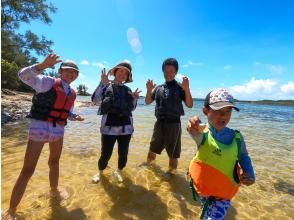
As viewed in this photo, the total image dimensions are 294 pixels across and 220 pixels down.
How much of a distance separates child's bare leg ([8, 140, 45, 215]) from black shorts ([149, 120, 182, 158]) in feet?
9.33

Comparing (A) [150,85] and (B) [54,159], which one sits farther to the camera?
(A) [150,85]

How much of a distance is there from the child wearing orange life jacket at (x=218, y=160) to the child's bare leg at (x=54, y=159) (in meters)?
2.33

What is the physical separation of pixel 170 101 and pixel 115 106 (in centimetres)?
125

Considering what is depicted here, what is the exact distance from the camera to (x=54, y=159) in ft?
14.5

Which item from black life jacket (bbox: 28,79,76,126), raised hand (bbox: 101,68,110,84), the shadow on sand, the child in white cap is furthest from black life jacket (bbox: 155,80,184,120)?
black life jacket (bbox: 28,79,76,126)

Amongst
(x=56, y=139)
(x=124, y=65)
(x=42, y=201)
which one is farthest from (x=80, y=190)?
(x=124, y=65)

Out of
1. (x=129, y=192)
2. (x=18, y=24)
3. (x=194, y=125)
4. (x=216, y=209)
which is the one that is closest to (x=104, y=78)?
(x=129, y=192)

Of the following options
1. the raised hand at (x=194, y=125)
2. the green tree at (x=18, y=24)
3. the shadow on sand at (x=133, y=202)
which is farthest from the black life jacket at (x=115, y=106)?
the green tree at (x=18, y=24)

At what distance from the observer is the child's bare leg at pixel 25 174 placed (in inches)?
148

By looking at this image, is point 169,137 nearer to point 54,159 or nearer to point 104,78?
point 104,78

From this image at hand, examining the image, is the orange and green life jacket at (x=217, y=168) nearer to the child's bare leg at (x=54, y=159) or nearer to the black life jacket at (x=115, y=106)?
the child's bare leg at (x=54, y=159)

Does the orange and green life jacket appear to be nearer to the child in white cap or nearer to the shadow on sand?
Result: the shadow on sand

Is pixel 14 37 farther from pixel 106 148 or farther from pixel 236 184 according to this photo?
pixel 236 184

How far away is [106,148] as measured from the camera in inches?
207
